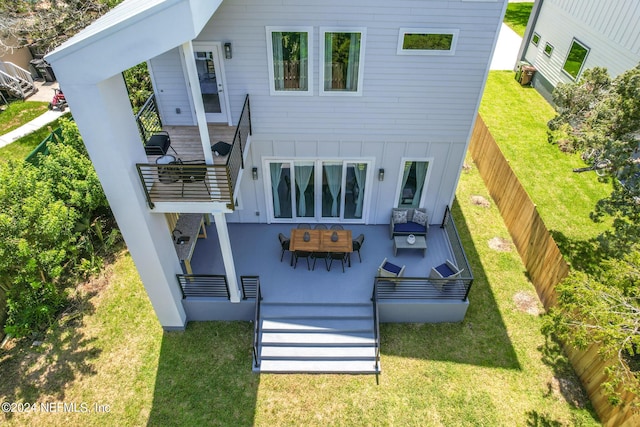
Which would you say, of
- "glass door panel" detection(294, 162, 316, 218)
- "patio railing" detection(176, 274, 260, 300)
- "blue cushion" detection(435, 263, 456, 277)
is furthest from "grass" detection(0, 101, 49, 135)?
"blue cushion" detection(435, 263, 456, 277)

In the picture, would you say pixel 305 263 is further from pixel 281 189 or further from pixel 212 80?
pixel 212 80

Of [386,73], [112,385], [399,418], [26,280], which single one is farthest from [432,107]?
[26,280]

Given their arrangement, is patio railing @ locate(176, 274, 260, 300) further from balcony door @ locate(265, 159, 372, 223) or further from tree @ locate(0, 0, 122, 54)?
tree @ locate(0, 0, 122, 54)

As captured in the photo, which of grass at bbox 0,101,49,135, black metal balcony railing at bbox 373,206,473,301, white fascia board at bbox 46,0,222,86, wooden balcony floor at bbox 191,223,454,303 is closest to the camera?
white fascia board at bbox 46,0,222,86

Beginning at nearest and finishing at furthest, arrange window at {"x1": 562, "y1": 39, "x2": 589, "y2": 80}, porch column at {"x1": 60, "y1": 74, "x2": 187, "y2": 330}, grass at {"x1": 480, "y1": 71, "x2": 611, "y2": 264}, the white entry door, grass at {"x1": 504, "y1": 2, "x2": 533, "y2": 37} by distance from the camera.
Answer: porch column at {"x1": 60, "y1": 74, "x2": 187, "y2": 330}
the white entry door
grass at {"x1": 480, "y1": 71, "x2": 611, "y2": 264}
window at {"x1": 562, "y1": 39, "x2": 589, "y2": 80}
grass at {"x1": 504, "y1": 2, "x2": 533, "y2": 37}

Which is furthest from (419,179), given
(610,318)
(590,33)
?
(590,33)
